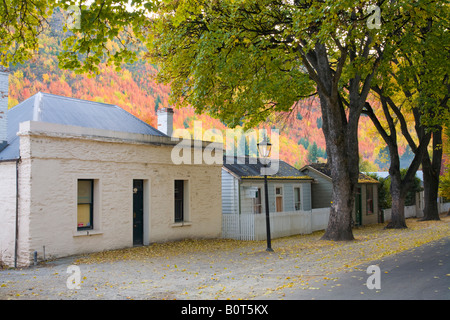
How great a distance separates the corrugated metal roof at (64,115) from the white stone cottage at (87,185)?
40 mm

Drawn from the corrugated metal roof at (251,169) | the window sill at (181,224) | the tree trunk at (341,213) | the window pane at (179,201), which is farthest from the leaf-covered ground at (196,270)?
the corrugated metal roof at (251,169)

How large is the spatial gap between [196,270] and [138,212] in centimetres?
557

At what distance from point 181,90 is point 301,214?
9.20 metres

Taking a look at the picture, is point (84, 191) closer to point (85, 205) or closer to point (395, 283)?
point (85, 205)

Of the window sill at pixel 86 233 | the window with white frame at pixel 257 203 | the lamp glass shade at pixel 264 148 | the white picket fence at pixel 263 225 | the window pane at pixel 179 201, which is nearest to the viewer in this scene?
the window sill at pixel 86 233

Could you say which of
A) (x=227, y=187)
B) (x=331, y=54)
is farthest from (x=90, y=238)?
(x=331, y=54)

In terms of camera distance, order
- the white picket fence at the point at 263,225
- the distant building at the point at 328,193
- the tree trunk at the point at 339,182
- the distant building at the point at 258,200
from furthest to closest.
A: 1. the distant building at the point at 328,193
2. the distant building at the point at 258,200
3. the white picket fence at the point at 263,225
4. the tree trunk at the point at 339,182

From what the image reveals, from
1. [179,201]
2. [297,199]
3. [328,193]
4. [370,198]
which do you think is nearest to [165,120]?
[179,201]

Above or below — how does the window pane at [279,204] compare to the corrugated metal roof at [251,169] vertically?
below

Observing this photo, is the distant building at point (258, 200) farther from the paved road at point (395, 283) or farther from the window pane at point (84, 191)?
the paved road at point (395, 283)

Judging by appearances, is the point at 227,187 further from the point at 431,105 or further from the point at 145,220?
the point at 431,105

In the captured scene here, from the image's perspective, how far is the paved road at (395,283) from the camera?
7.56 metres

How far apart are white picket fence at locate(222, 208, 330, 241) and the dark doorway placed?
4.66m

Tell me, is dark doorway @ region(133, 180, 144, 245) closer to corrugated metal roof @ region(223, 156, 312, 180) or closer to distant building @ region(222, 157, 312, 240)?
distant building @ region(222, 157, 312, 240)
